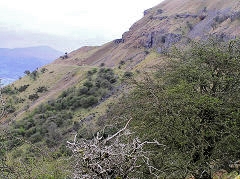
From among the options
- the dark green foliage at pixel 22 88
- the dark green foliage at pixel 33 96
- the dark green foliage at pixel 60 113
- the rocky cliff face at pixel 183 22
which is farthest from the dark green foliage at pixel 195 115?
the dark green foliage at pixel 22 88

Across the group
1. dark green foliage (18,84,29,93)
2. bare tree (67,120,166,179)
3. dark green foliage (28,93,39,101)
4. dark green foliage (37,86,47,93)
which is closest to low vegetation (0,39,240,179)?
bare tree (67,120,166,179)

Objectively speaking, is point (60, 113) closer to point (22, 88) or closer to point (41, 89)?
point (41, 89)

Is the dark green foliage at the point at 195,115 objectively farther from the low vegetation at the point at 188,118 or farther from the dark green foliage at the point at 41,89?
the dark green foliage at the point at 41,89

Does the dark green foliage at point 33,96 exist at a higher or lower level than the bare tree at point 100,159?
lower

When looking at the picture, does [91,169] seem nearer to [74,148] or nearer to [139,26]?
[74,148]

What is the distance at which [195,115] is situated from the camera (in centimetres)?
1278

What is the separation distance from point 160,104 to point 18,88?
3604 inches

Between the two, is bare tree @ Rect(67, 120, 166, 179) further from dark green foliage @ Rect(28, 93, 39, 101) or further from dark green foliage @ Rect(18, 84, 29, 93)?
dark green foliage @ Rect(18, 84, 29, 93)

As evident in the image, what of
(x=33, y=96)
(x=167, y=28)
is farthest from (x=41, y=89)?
(x=167, y=28)

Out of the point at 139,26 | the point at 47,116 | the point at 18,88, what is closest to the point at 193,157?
the point at 47,116

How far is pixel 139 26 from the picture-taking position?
454 feet

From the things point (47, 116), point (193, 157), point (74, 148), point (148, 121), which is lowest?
point (47, 116)

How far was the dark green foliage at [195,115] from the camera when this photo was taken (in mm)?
12359

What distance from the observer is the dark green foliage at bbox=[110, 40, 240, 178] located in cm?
1236
